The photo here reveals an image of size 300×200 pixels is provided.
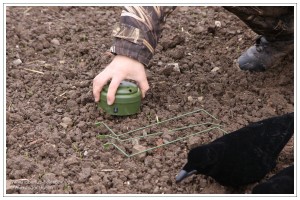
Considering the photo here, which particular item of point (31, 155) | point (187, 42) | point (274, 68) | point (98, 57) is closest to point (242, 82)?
point (274, 68)

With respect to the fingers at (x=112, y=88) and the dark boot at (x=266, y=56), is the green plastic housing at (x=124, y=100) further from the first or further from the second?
the dark boot at (x=266, y=56)

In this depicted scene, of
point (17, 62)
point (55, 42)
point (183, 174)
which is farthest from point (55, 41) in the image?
point (183, 174)

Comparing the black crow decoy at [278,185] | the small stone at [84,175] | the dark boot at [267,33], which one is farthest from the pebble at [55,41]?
the black crow decoy at [278,185]

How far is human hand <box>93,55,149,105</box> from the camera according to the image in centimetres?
218

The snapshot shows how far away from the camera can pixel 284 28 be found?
2570 millimetres

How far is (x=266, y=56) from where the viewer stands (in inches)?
105

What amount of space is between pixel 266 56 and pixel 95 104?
892 mm

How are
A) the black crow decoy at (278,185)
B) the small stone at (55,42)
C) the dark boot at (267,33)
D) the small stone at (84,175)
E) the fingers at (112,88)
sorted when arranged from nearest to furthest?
the black crow decoy at (278,185) → the small stone at (84,175) → the fingers at (112,88) → the dark boot at (267,33) → the small stone at (55,42)

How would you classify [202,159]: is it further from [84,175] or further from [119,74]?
[119,74]

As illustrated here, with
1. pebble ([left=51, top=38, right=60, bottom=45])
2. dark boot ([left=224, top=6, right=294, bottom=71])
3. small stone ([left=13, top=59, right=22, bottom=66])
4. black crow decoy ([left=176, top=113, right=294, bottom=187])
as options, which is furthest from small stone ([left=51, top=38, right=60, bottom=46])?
black crow decoy ([left=176, top=113, right=294, bottom=187])

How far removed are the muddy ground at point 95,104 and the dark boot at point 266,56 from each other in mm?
40

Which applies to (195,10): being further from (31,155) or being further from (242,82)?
(31,155)

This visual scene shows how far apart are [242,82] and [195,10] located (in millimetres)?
843

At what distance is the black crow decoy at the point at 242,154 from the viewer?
1.83 m
